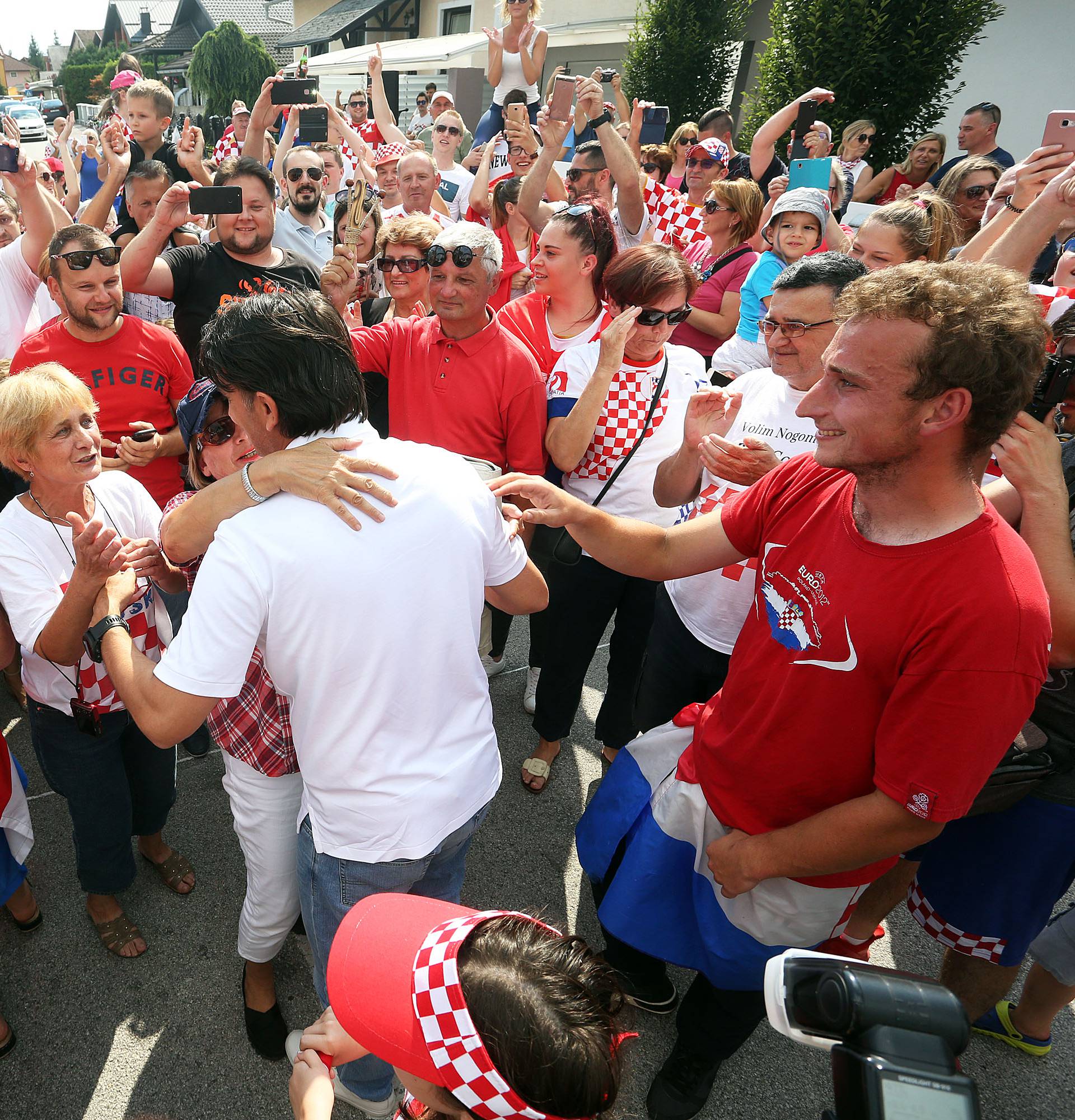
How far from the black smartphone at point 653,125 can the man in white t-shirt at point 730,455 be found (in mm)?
4012

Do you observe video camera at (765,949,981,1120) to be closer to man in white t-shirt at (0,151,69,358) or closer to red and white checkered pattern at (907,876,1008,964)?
red and white checkered pattern at (907,876,1008,964)

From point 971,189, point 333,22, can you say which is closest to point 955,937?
point 971,189

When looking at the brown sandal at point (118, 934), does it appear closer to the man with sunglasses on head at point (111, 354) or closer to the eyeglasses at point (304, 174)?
the man with sunglasses on head at point (111, 354)

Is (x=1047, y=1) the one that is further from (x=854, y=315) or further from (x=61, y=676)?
(x=61, y=676)

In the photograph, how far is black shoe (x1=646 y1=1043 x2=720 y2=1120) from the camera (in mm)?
2016

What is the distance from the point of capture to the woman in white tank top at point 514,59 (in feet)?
22.2

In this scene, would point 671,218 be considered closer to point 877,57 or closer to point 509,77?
point 509,77

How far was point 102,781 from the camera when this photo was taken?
2.31m

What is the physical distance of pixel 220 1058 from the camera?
6.93ft

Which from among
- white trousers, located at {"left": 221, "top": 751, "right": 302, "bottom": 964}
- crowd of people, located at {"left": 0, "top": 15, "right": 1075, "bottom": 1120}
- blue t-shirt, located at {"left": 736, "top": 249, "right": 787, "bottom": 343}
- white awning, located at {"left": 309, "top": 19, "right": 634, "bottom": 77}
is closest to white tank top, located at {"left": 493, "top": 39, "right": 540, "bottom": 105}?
blue t-shirt, located at {"left": 736, "top": 249, "right": 787, "bottom": 343}

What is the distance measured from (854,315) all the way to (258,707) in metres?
1.51

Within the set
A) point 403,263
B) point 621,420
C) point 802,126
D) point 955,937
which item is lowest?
point 955,937

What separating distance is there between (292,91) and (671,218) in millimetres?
2885

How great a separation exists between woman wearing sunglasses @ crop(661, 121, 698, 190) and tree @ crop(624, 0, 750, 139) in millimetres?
6594
